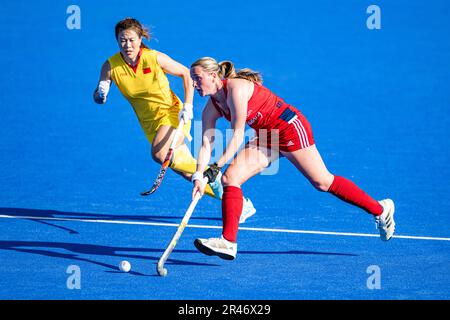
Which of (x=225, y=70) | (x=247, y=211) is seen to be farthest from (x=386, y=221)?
(x=225, y=70)

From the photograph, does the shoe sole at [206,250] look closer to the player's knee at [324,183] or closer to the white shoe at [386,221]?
the player's knee at [324,183]

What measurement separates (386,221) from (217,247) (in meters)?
1.48

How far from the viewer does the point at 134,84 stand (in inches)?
300

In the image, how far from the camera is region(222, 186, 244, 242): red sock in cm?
649

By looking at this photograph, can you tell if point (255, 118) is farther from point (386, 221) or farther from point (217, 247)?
point (386, 221)

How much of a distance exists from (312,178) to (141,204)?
2.14 m

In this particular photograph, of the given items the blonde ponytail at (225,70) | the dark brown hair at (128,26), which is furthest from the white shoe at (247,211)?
the dark brown hair at (128,26)

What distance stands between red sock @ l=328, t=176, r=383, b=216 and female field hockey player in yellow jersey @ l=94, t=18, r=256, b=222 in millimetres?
1044

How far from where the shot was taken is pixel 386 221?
23.1 ft

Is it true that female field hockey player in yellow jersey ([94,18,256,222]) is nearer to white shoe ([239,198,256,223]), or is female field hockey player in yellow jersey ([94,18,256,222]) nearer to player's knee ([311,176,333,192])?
white shoe ([239,198,256,223])

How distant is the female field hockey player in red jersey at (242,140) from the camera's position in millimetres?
6398

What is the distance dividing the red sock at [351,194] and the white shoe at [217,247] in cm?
98

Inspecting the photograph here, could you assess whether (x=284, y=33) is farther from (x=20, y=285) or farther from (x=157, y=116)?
(x=20, y=285)

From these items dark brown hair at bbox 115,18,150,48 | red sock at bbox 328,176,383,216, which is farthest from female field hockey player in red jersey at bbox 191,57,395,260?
dark brown hair at bbox 115,18,150,48
